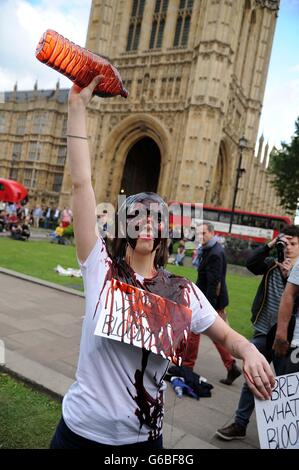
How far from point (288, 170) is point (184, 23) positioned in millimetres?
16895

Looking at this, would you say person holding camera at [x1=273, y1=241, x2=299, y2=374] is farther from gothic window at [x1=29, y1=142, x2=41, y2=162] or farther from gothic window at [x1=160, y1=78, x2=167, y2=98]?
gothic window at [x1=29, y1=142, x2=41, y2=162]

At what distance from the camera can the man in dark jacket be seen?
14.7ft

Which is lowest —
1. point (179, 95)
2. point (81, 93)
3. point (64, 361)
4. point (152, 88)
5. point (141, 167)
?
point (64, 361)

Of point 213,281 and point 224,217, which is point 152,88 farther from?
point 213,281

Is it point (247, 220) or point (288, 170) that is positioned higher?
point (288, 170)

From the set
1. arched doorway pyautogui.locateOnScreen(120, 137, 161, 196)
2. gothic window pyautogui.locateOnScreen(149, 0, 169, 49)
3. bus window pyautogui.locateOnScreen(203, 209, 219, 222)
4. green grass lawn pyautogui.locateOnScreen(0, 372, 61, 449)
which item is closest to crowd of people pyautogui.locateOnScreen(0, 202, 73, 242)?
arched doorway pyautogui.locateOnScreen(120, 137, 161, 196)

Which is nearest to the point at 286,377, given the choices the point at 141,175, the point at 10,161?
the point at 141,175

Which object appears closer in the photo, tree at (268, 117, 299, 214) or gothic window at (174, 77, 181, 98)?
tree at (268, 117, 299, 214)

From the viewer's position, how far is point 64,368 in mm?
4121

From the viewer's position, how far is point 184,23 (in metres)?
34.3

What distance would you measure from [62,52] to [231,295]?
33.3 feet

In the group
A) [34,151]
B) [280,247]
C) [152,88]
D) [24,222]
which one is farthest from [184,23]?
[280,247]

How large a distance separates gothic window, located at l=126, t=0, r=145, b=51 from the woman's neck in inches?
1522

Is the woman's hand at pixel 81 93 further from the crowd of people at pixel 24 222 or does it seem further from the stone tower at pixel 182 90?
the stone tower at pixel 182 90
